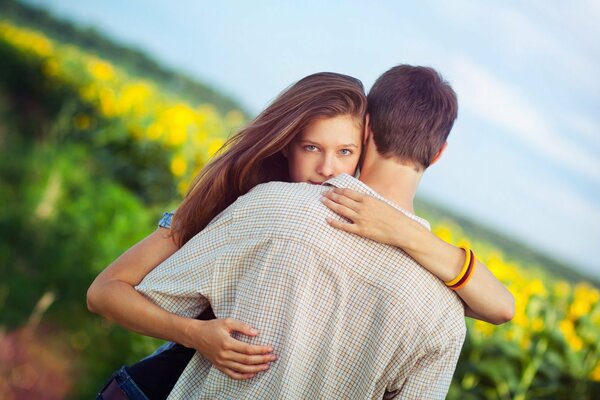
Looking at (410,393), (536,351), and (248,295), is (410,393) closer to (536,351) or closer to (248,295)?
(248,295)

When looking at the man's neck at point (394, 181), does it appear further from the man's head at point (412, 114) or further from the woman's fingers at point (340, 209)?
the woman's fingers at point (340, 209)

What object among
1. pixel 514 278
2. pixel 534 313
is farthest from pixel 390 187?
pixel 514 278


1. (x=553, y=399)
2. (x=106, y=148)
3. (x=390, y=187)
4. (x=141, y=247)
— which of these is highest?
(x=390, y=187)

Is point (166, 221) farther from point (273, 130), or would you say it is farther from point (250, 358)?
point (250, 358)

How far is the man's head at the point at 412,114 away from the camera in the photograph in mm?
1979

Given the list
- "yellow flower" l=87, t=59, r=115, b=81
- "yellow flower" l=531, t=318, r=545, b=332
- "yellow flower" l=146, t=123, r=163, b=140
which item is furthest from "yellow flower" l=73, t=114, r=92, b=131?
"yellow flower" l=531, t=318, r=545, b=332

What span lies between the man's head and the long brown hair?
105 millimetres

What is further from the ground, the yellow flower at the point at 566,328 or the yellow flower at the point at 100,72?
the yellow flower at the point at 566,328

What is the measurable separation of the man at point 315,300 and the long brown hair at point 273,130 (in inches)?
11.3

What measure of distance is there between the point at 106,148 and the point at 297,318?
536 cm

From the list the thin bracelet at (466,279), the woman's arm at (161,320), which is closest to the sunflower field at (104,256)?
the woman's arm at (161,320)

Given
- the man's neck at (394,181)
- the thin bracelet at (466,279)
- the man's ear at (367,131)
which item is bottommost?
the thin bracelet at (466,279)

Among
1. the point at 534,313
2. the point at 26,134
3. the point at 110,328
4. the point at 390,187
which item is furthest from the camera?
the point at 26,134

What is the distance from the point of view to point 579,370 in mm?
3719
